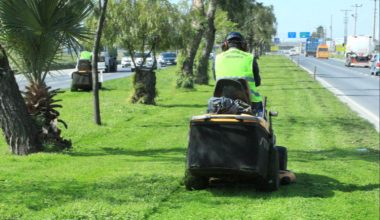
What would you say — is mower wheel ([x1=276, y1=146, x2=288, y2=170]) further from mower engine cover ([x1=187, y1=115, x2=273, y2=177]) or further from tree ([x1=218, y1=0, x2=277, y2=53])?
tree ([x1=218, y1=0, x2=277, y2=53])

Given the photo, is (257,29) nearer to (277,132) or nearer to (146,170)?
(277,132)

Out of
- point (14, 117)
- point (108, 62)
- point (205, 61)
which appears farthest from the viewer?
point (108, 62)

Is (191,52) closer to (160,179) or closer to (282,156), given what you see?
(282,156)

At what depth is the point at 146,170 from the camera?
28.0 ft

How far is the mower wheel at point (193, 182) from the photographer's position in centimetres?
716

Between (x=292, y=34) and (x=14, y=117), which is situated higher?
(x=14, y=117)

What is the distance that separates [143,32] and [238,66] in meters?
14.5

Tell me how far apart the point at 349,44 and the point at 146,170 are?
70.5 metres

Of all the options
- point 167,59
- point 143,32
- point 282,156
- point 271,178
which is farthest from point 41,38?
point 167,59

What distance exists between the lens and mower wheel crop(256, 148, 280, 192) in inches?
277

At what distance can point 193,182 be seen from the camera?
7.22 meters

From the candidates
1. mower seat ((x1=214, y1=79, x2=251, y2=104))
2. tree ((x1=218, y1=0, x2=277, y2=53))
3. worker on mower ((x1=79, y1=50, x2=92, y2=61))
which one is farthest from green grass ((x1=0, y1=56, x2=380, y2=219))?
tree ((x1=218, y1=0, x2=277, y2=53))

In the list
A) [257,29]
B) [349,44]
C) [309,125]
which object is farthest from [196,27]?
[257,29]

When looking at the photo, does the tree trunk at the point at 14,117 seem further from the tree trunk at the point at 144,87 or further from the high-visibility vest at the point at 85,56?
the high-visibility vest at the point at 85,56
